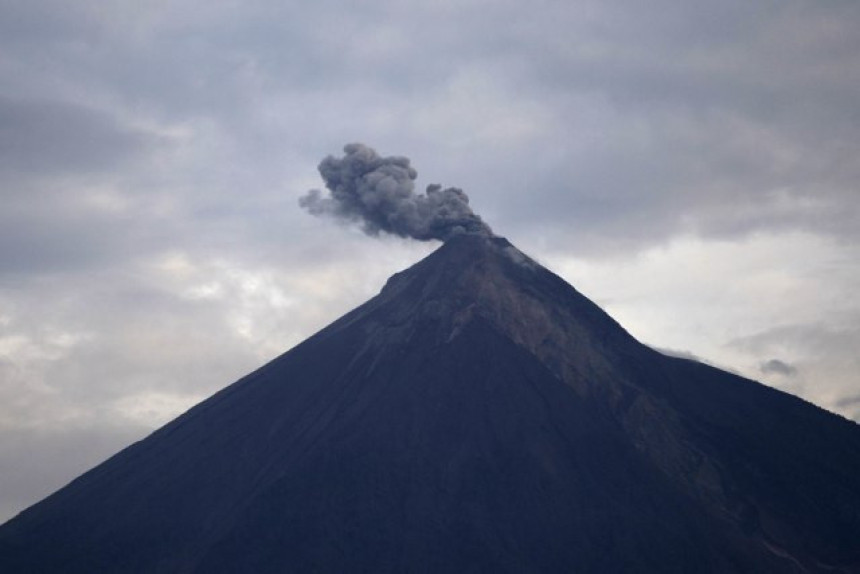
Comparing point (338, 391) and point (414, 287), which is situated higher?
point (414, 287)

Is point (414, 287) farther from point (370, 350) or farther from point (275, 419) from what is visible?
point (275, 419)

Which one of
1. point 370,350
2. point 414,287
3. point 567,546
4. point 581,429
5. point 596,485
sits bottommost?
point 567,546

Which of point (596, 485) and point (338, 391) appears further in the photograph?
point (338, 391)

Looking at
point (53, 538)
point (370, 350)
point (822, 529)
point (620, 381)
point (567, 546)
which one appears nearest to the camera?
point (567, 546)

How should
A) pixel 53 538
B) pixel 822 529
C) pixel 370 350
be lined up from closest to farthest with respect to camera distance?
pixel 822 529 → pixel 53 538 → pixel 370 350

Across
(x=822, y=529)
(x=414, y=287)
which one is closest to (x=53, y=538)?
(x=414, y=287)

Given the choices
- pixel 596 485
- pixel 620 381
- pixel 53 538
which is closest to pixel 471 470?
pixel 596 485
